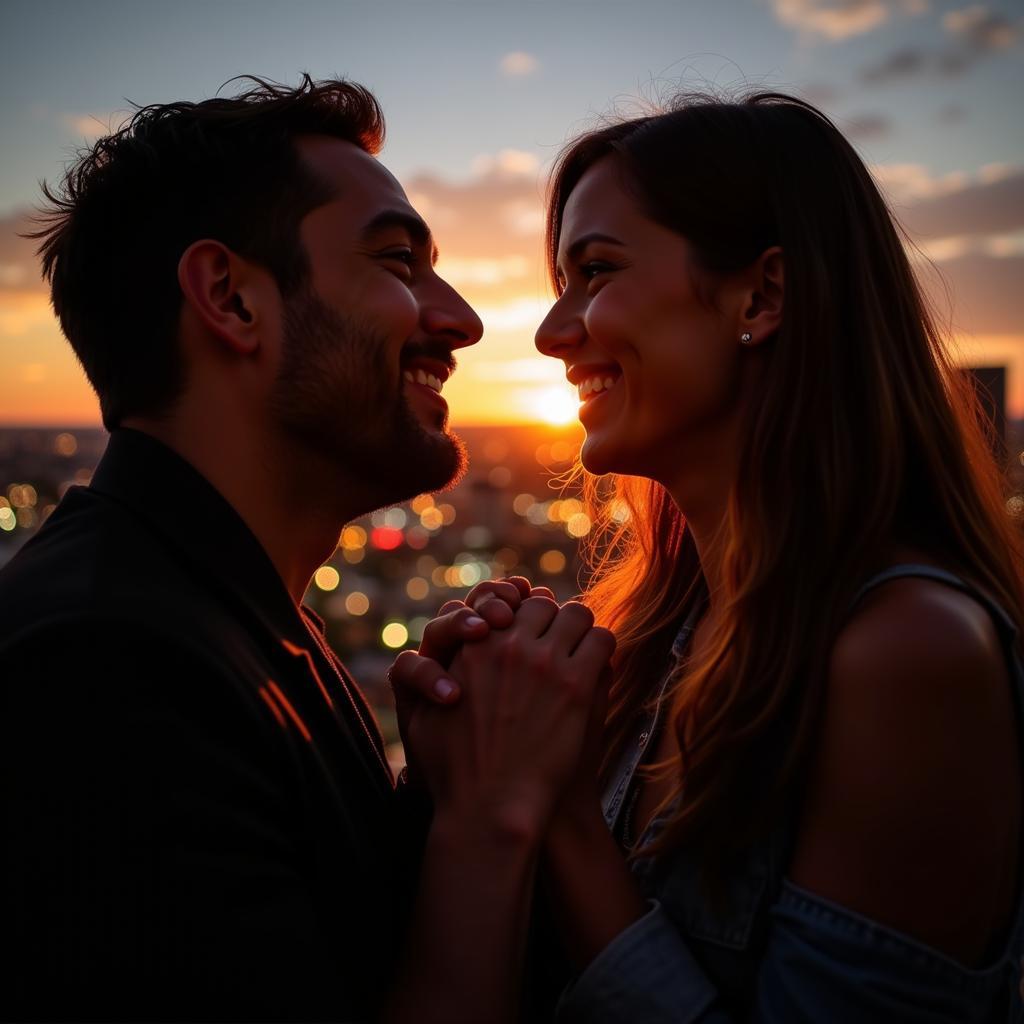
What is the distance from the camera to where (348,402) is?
2.40 meters

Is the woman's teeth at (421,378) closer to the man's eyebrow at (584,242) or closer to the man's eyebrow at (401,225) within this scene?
the man's eyebrow at (401,225)

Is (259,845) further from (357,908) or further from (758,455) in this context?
(758,455)

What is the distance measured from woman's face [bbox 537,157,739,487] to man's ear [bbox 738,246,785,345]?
0.13ft

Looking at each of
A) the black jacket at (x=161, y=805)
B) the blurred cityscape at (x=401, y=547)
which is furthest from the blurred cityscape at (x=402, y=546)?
the black jacket at (x=161, y=805)

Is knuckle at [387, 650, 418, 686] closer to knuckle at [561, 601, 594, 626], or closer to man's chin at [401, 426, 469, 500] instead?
knuckle at [561, 601, 594, 626]

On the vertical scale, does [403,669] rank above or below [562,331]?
below

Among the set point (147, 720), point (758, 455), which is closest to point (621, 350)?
point (758, 455)

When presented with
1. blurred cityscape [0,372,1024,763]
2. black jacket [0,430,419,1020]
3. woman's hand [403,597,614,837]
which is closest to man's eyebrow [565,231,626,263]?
woman's hand [403,597,614,837]

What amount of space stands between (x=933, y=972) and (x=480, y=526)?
96.3 metres

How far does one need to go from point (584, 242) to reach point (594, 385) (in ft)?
1.24

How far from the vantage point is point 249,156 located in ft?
8.18

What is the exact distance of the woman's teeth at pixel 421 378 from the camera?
2.54 metres

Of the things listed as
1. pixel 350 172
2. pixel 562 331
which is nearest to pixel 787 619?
pixel 562 331

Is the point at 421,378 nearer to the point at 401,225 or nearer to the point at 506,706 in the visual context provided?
the point at 401,225
